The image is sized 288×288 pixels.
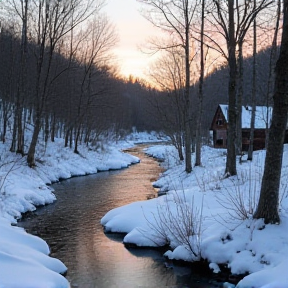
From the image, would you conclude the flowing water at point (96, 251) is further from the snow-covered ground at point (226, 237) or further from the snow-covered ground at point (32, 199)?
the snow-covered ground at point (32, 199)

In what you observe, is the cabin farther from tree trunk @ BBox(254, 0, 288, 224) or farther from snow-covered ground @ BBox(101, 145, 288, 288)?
tree trunk @ BBox(254, 0, 288, 224)

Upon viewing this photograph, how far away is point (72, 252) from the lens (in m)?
8.81

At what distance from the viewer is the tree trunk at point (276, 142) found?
22.4 ft

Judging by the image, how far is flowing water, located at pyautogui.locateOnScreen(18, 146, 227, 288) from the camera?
7.14m

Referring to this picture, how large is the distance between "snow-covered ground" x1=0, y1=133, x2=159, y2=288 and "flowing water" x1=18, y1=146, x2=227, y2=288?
528 millimetres

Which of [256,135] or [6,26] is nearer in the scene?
[6,26]

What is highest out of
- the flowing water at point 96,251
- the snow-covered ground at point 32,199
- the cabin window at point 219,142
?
the cabin window at point 219,142

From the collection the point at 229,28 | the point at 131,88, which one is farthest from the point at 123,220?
the point at 131,88

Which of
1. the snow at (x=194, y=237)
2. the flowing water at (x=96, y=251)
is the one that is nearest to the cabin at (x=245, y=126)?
the flowing water at (x=96, y=251)

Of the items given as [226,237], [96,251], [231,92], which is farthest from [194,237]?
[231,92]

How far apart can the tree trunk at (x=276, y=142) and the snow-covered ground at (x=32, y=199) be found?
420cm

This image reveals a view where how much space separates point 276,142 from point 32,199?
411 inches

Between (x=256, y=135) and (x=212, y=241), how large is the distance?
3322 cm

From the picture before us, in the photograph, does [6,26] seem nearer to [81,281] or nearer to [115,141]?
[81,281]
